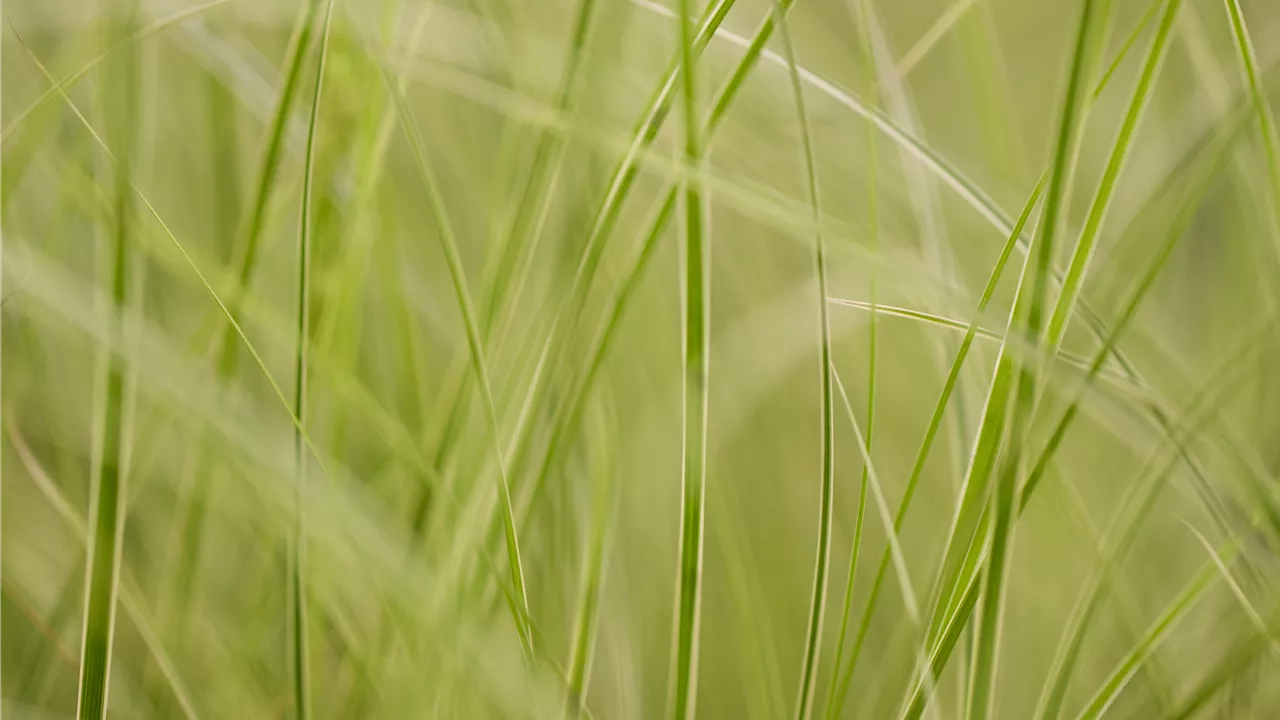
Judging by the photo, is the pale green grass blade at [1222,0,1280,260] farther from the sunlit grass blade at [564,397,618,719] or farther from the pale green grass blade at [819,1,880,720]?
the sunlit grass blade at [564,397,618,719]

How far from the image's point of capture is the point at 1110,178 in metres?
0.22

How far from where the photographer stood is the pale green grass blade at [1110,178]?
220 mm

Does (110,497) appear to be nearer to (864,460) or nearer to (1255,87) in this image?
(864,460)

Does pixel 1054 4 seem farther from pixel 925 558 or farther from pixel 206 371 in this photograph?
pixel 206 371

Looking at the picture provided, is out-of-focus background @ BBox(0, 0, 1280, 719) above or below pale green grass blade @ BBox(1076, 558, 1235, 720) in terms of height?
above

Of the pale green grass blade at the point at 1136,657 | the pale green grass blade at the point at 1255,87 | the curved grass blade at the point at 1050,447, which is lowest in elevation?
the pale green grass blade at the point at 1136,657

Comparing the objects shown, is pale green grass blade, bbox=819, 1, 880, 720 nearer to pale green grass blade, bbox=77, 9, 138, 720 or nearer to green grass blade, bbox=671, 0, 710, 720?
green grass blade, bbox=671, 0, 710, 720

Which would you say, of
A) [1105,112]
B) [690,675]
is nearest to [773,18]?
[690,675]

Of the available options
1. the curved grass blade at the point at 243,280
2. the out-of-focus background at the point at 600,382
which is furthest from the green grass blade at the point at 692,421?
the curved grass blade at the point at 243,280

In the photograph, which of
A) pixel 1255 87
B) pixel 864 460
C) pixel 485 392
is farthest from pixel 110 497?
pixel 1255 87

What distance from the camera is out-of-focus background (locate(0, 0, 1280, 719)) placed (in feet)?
0.81

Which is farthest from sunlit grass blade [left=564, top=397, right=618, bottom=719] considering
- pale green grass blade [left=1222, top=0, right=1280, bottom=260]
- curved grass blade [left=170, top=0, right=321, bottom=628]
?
pale green grass blade [left=1222, top=0, right=1280, bottom=260]

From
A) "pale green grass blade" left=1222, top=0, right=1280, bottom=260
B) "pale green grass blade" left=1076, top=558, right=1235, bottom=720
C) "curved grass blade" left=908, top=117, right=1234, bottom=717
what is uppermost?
"pale green grass blade" left=1222, top=0, right=1280, bottom=260

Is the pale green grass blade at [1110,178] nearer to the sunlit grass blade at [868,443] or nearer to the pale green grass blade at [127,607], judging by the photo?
the sunlit grass blade at [868,443]
